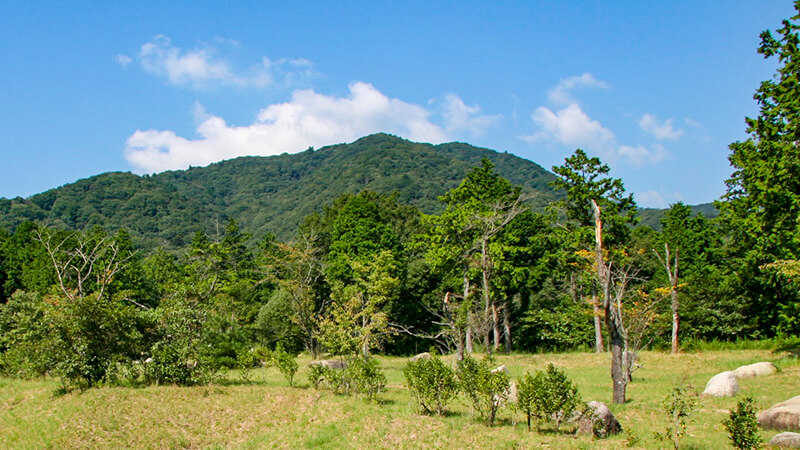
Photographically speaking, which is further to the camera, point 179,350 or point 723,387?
point 179,350

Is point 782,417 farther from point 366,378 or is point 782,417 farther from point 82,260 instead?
point 82,260

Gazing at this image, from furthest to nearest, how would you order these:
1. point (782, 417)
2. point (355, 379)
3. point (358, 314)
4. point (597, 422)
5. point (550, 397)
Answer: point (358, 314)
point (355, 379)
point (550, 397)
point (782, 417)
point (597, 422)

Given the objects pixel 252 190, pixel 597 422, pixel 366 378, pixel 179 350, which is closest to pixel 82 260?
pixel 179 350

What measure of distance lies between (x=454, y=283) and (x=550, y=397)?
21.0 m

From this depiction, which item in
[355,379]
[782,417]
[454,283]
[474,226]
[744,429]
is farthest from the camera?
[454,283]

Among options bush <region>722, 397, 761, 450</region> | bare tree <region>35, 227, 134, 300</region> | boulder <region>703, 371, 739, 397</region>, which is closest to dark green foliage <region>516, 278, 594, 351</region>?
boulder <region>703, 371, 739, 397</region>

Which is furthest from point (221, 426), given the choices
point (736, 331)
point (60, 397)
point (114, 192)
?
point (114, 192)

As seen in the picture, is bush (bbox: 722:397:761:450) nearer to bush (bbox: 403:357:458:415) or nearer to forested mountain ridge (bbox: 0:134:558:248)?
bush (bbox: 403:357:458:415)

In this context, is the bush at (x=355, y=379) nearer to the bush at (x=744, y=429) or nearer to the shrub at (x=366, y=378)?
the shrub at (x=366, y=378)

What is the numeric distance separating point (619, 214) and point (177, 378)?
23.6m

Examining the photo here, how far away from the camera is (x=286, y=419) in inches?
547

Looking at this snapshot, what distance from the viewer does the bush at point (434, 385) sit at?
13148 millimetres

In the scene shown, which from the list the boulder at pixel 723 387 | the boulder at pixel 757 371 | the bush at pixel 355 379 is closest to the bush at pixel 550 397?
the bush at pixel 355 379

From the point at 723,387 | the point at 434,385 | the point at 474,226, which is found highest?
the point at 474,226
